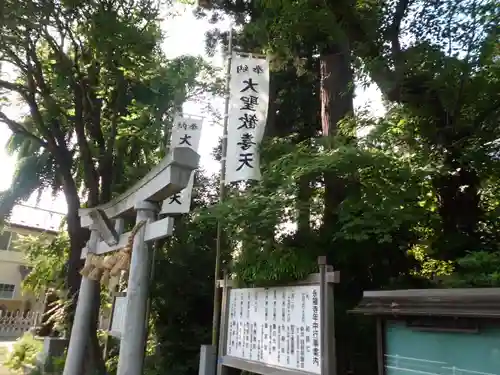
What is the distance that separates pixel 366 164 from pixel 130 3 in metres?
7.42

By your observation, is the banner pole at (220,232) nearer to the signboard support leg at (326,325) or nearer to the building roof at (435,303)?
the signboard support leg at (326,325)

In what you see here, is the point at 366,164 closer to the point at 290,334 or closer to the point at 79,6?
the point at 290,334

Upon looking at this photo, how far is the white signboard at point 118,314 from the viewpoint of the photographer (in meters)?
6.30

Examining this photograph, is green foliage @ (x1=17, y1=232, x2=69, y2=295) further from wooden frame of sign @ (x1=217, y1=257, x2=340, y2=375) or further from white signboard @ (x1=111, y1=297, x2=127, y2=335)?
wooden frame of sign @ (x1=217, y1=257, x2=340, y2=375)

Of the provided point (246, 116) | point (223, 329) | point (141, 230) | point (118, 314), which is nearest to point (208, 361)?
point (223, 329)

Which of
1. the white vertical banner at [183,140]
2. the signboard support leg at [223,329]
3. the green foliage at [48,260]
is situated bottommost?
the signboard support leg at [223,329]

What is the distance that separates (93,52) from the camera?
31.2 ft

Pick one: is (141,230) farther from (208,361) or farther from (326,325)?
(326,325)

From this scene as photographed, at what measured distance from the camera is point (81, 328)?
7137 mm

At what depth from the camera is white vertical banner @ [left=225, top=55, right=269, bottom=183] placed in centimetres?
636

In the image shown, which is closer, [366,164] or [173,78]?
[366,164]

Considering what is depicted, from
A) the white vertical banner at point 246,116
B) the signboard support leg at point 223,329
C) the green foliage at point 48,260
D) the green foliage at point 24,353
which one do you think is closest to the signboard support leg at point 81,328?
the signboard support leg at point 223,329

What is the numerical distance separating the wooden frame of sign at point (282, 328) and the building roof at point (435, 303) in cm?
48

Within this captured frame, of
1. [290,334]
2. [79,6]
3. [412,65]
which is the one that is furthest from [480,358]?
[79,6]
